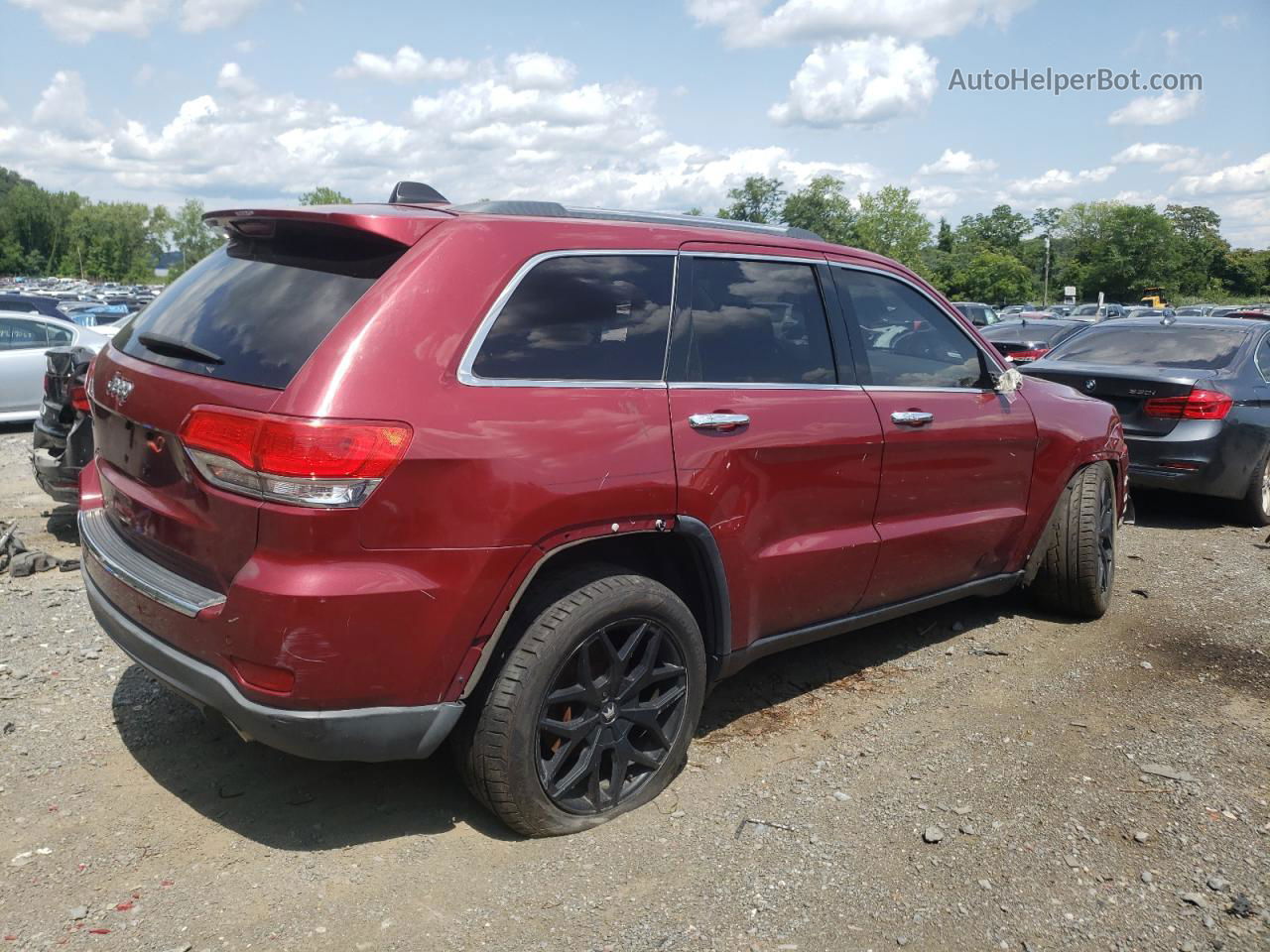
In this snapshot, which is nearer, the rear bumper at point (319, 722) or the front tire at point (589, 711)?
the rear bumper at point (319, 722)

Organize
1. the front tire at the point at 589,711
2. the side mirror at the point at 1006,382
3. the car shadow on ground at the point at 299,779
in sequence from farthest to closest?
the side mirror at the point at 1006,382, the car shadow on ground at the point at 299,779, the front tire at the point at 589,711

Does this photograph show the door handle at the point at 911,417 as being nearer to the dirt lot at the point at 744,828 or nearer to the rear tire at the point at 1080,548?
the dirt lot at the point at 744,828

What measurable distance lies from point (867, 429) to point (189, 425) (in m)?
2.33

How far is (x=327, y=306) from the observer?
298 cm

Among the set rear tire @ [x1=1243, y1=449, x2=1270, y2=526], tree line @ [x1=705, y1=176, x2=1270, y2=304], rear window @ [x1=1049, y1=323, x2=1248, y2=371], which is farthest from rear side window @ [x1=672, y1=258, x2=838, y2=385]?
tree line @ [x1=705, y1=176, x2=1270, y2=304]

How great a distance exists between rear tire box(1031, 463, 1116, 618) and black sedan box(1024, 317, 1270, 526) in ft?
8.77

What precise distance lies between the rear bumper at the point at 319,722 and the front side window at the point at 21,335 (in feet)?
37.4

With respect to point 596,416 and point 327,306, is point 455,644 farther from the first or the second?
point 327,306

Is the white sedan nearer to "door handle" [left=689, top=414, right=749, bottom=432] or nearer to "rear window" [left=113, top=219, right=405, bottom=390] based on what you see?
"rear window" [left=113, top=219, right=405, bottom=390]

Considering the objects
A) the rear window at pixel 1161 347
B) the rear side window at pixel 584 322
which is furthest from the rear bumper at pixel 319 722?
the rear window at pixel 1161 347

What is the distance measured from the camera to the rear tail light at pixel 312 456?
2.71 metres

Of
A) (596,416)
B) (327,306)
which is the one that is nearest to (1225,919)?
(596,416)

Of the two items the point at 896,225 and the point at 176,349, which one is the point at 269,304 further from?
the point at 896,225

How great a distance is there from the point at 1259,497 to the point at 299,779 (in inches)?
289
